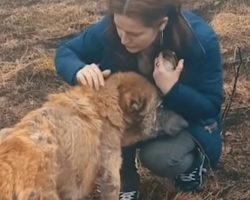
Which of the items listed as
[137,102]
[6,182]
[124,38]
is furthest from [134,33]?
[6,182]

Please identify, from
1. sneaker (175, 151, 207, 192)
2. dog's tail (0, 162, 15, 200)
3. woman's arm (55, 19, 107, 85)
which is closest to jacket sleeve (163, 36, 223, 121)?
sneaker (175, 151, 207, 192)

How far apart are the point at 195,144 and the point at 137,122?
57cm

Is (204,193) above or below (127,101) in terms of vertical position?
below

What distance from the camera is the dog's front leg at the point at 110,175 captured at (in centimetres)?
412

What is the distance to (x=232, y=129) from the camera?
562cm

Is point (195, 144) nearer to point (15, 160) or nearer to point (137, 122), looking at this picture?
point (137, 122)

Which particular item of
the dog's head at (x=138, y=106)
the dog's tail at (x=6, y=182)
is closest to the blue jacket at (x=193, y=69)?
the dog's head at (x=138, y=106)

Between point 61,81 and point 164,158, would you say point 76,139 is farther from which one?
point 61,81

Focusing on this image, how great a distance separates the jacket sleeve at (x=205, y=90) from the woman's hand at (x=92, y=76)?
47 cm

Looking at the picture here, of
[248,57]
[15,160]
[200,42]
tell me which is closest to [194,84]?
[200,42]

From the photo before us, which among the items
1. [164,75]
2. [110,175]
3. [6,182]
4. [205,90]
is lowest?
[110,175]

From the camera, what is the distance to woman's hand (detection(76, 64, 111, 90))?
4.16 metres

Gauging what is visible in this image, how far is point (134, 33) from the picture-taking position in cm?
410

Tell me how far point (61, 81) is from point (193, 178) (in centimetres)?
235
